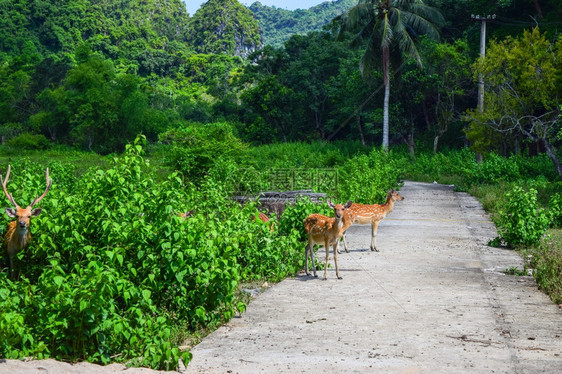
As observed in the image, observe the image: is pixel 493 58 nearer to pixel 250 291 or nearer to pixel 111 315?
pixel 250 291


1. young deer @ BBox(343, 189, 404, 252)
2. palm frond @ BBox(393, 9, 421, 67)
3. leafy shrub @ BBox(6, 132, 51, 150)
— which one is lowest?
leafy shrub @ BBox(6, 132, 51, 150)

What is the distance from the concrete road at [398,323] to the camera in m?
6.45

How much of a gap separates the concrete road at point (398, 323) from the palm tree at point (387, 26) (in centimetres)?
2917

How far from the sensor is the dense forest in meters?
7.11

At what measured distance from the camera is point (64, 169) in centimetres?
2419

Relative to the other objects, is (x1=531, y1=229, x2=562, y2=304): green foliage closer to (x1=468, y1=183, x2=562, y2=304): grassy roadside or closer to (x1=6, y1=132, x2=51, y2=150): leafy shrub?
(x1=468, y1=183, x2=562, y2=304): grassy roadside

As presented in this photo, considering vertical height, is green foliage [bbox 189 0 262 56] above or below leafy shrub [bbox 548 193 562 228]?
above

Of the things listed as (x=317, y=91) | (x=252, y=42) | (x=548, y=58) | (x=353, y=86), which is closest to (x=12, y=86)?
(x=317, y=91)

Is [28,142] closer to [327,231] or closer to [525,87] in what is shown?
[525,87]

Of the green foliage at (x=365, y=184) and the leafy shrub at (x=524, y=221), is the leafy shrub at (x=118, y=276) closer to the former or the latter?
the leafy shrub at (x=524, y=221)

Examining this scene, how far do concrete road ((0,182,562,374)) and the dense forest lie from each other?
0.42 metres

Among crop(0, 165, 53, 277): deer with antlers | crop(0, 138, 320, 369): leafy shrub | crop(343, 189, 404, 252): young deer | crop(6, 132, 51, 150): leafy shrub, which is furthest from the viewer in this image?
crop(6, 132, 51, 150): leafy shrub

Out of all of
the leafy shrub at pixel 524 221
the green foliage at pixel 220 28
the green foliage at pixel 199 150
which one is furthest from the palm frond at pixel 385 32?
the green foliage at pixel 220 28

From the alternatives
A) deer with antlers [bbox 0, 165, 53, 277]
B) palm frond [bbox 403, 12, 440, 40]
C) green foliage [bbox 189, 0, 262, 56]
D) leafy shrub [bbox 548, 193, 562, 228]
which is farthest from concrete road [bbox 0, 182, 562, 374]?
green foliage [bbox 189, 0, 262, 56]
